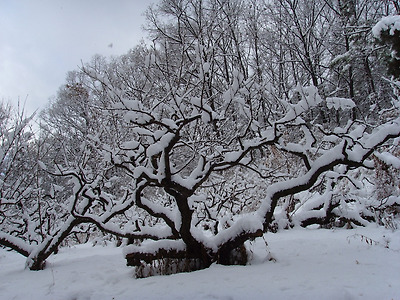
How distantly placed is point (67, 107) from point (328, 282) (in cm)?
1788

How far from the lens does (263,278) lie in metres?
3.70

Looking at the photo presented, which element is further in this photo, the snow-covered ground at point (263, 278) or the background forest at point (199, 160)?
the background forest at point (199, 160)

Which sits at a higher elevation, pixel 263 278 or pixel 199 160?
pixel 199 160

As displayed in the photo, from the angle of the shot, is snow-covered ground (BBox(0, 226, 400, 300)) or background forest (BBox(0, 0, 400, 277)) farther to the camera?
background forest (BBox(0, 0, 400, 277))

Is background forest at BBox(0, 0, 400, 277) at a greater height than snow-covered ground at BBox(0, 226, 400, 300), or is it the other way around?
background forest at BBox(0, 0, 400, 277)

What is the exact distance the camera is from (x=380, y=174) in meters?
6.80

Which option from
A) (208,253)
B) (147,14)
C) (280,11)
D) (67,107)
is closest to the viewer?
(208,253)

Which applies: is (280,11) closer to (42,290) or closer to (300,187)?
(300,187)

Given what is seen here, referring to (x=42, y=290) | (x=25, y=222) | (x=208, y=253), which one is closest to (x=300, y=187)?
(x=208, y=253)

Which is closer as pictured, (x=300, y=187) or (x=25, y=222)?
(x=300, y=187)

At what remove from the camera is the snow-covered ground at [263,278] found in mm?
3221

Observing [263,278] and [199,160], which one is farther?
[199,160]

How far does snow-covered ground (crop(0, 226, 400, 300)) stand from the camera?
127 inches

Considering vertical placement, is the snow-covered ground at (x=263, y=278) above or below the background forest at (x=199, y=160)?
below
